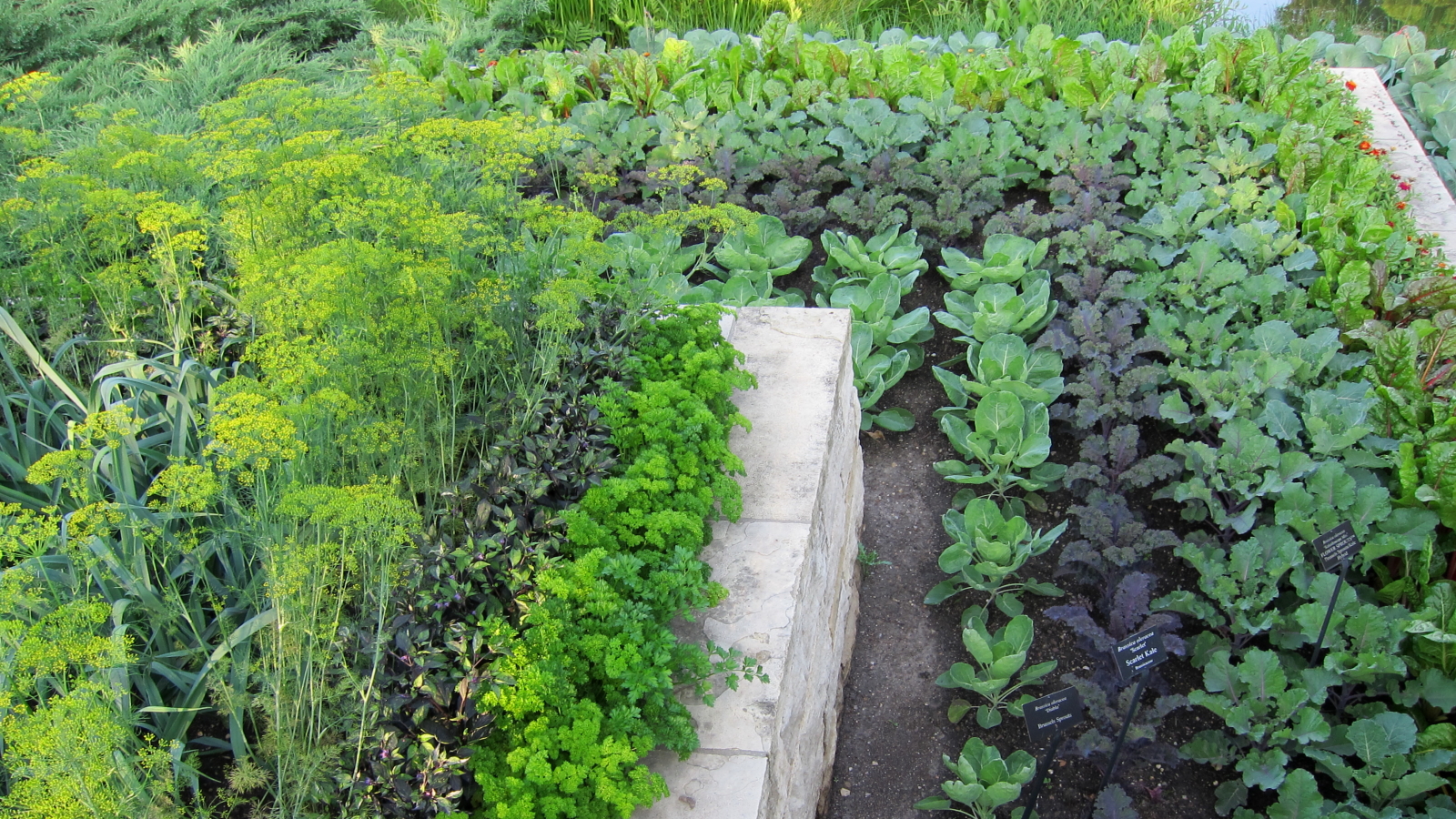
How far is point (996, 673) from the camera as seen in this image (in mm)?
2660

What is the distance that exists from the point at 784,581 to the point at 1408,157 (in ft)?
14.6

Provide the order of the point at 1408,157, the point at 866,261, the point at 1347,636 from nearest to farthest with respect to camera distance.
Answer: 1. the point at 1347,636
2. the point at 866,261
3. the point at 1408,157

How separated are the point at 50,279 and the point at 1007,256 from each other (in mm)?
3232

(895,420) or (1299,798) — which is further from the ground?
(895,420)

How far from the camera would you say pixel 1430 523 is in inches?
107

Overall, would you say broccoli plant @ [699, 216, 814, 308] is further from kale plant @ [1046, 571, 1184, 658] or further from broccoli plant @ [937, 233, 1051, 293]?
kale plant @ [1046, 571, 1184, 658]

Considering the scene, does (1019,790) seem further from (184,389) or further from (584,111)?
(584,111)

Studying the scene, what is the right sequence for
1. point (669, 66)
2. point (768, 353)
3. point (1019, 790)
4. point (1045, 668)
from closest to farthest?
point (1019, 790), point (1045, 668), point (768, 353), point (669, 66)

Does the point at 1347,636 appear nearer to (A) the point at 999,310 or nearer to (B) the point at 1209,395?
(B) the point at 1209,395

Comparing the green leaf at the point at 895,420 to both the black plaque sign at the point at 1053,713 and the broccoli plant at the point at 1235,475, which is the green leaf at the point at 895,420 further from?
the black plaque sign at the point at 1053,713

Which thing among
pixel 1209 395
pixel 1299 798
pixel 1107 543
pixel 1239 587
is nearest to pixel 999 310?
pixel 1209 395

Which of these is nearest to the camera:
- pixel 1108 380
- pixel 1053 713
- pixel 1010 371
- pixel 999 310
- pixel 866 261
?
pixel 1053 713

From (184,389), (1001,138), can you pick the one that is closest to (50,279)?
(184,389)

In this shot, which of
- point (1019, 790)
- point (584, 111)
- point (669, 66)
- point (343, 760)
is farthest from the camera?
point (669, 66)
